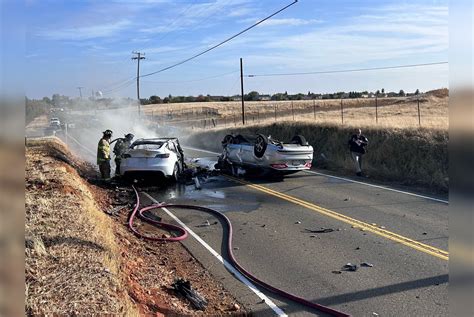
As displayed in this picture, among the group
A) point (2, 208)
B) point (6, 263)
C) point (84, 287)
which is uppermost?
point (2, 208)

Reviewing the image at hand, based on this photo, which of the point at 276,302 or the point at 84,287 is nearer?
the point at 84,287

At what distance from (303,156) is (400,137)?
19.7 ft

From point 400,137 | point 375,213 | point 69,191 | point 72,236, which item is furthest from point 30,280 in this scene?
point 400,137

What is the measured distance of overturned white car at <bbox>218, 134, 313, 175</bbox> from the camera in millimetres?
16109

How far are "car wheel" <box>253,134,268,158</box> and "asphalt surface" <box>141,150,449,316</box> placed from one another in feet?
6.87

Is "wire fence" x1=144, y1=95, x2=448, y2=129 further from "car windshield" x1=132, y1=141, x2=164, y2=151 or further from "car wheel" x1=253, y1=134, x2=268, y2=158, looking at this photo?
"car windshield" x1=132, y1=141, x2=164, y2=151

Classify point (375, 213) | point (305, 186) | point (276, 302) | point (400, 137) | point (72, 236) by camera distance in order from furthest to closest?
1. point (400, 137)
2. point (305, 186)
3. point (375, 213)
4. point (72, 236)
5. point (276, 302)

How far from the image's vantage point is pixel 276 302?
5.93 m

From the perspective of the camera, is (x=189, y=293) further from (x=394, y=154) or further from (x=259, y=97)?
(x=259, y=97)

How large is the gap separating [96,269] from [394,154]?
16.1 metres

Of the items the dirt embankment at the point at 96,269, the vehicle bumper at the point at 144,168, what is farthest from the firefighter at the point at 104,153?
the dirt embankment at the point at 96,269

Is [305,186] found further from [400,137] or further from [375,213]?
[400,137]

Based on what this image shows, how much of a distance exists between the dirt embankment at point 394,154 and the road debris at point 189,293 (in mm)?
10088

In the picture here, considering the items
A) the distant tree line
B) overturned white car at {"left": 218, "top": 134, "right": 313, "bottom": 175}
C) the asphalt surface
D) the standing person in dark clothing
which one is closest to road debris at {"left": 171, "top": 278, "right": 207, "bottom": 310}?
the asphalt surface
